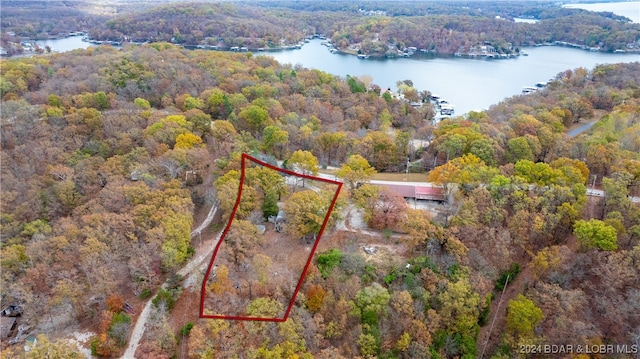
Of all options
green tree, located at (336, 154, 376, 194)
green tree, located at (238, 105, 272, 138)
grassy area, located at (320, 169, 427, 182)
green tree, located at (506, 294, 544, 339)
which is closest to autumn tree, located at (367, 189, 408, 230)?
green tree, located at (336, 154, 376, 194)

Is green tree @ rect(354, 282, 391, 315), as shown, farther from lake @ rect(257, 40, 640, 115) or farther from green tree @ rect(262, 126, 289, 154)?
lake @ rect(257, 40, 640, 115)

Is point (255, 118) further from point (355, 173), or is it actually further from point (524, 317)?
point (524, 317)

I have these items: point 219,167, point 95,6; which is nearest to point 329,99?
point 219,167

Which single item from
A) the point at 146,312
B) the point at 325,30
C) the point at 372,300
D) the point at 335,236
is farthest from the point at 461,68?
the point at 146,312

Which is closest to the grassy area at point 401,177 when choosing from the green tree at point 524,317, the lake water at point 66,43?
the green tree at point 524,317

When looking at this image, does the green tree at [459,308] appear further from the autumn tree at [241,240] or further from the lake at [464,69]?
the lake at [464,69]
